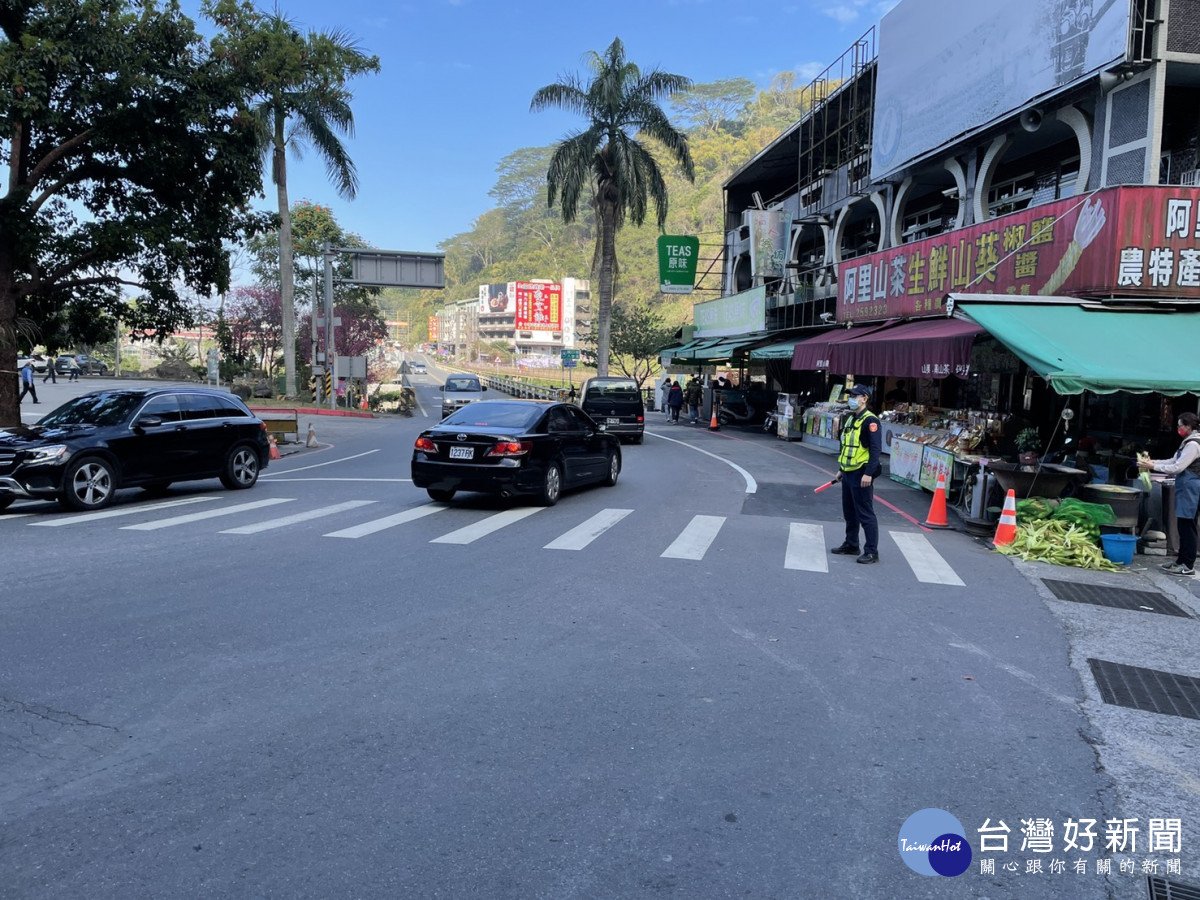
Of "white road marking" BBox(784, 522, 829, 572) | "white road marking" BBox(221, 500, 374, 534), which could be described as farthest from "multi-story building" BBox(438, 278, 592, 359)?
"white road marking" BBox(784, 522, 829, 572)

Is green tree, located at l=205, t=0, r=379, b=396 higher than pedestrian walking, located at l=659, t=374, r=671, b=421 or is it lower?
higher

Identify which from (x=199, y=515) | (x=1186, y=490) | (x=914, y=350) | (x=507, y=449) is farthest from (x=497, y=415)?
(x=914, y=350)

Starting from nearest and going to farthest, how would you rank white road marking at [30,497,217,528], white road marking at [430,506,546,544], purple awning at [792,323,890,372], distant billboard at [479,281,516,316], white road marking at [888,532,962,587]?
white road marking at [888,532,962,587]
white road marking at [430,506,546,544]
white road marking at [30,497,217,528]
purple awning at [792,323,890,372]
distant billboard at [479,281,516,316]

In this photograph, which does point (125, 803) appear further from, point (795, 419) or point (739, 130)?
point (739, 130)

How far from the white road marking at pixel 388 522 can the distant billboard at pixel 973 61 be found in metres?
13.2

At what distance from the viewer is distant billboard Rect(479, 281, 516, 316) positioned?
403 feet

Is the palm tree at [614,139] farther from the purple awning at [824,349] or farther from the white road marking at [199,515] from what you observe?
the white road marking at [199,515]

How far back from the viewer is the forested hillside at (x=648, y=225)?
78.8m

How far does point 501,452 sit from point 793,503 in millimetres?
4980

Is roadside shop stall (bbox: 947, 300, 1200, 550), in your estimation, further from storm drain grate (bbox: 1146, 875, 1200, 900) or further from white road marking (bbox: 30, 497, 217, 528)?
white road marking (bbox: 30, 497, 217, 528)

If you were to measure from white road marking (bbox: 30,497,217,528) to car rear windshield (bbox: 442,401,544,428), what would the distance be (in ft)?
13.0

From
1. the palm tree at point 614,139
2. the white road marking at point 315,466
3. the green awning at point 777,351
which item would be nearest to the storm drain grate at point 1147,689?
the white road marking at point 315,466

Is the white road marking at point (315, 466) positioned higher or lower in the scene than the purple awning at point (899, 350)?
lower

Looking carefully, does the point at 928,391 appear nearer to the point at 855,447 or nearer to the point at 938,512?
the point at 938,512
